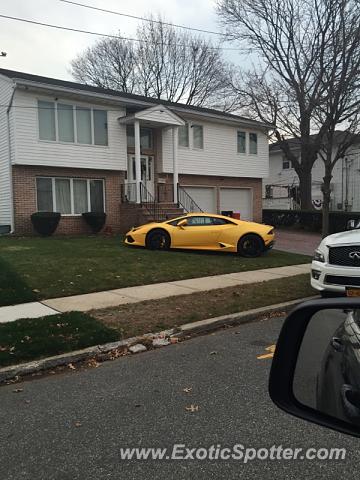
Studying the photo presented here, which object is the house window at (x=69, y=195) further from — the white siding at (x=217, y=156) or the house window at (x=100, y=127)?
the white siding at (x=217, y=156)

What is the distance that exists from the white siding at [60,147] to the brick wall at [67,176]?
0.39 meters

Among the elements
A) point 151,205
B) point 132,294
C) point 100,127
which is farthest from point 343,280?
point 100,127

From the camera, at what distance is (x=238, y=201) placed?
2656cm

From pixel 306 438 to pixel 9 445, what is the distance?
2.20 m

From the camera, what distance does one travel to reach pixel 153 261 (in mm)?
12383

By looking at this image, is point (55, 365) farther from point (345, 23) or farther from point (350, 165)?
point (350, 165)

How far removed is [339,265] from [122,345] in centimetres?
375

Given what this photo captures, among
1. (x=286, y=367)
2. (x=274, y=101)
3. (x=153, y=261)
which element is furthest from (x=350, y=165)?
(x=286, y=367)

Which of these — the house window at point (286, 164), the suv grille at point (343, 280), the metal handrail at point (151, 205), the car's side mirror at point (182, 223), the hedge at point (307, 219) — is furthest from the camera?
the house window at point (286, 164)

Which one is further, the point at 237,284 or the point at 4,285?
the point at 237,284

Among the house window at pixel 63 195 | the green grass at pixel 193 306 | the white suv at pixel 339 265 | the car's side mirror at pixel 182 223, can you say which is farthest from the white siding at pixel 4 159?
the white suv at pixel 339 265

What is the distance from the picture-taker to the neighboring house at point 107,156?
18672 millimetres

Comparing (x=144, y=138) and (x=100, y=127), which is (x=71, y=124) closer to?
(x=100, y=127)

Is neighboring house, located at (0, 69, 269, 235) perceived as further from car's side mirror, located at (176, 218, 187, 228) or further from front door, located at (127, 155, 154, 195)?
car's side mirror, located at (176, 218, 187, 228)
